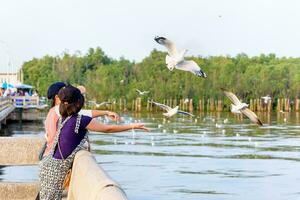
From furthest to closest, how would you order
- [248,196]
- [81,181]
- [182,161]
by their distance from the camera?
1. [182,161]
2. [248,196]
3. [81,181]

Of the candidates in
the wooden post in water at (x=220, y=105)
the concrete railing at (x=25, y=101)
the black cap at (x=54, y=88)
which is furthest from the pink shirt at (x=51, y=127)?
the wooden post in water at (x=220, y=105)

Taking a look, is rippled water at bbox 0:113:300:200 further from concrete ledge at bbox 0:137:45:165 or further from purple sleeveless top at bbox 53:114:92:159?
purple sleeveless top at bbox 53:114:92:159

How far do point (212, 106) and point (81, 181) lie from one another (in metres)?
129

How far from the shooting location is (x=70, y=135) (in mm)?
7000

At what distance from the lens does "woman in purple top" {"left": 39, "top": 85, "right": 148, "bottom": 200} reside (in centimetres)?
692

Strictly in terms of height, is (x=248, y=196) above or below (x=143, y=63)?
below

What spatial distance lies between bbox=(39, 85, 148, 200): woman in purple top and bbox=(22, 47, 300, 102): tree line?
124292 mm

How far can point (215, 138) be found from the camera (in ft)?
181

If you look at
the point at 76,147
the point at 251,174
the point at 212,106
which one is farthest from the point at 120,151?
the point at 212,106

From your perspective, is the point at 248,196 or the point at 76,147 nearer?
the point at 76,147

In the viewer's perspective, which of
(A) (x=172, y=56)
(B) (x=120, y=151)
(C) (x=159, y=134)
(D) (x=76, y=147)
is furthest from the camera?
(C) (x=159, y=134)

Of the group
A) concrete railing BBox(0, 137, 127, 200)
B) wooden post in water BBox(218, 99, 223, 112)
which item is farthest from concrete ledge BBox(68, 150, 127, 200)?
wooden post in water BBox(218, 99, 223, 112)

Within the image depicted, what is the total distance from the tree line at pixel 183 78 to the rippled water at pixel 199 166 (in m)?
80.5

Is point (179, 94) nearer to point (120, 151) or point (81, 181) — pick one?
point (120, 151)
